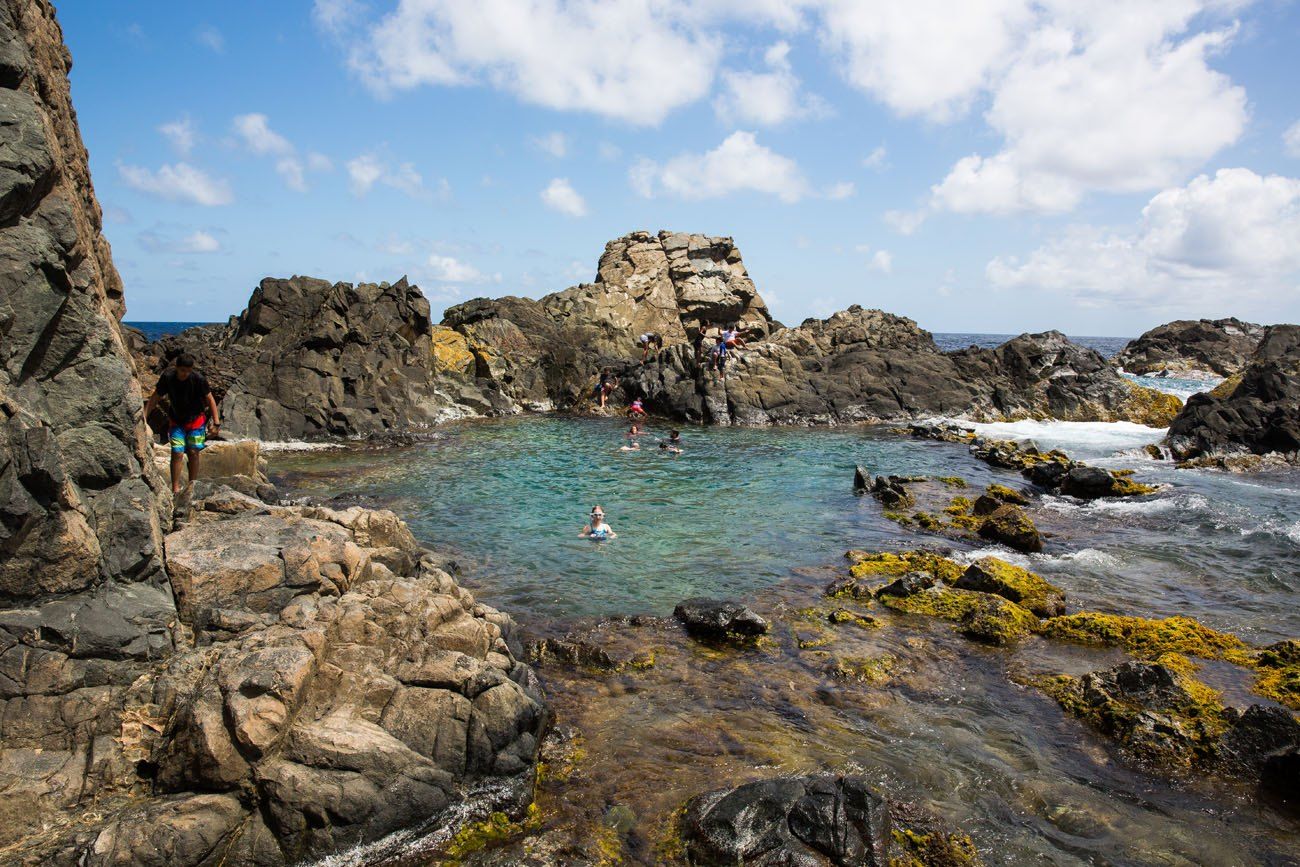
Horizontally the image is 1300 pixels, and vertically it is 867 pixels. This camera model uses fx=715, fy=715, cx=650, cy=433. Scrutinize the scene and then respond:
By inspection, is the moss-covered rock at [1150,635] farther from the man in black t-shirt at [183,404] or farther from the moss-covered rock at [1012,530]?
the man in black t-shirt at [183,404]

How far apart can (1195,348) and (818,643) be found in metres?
96.3

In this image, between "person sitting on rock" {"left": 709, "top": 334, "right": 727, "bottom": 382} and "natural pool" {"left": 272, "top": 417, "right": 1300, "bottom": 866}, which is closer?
"natural pool" {"left": 272, "top": 417, "right": 1300, "bottom": 866}

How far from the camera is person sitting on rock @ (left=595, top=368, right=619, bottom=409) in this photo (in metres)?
51.8

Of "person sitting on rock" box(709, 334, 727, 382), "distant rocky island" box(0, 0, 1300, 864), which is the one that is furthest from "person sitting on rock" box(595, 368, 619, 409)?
"distant rocky island" box(0, 0, 1300, 864)

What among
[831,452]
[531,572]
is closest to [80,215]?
A: [531,572]

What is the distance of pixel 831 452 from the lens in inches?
1471

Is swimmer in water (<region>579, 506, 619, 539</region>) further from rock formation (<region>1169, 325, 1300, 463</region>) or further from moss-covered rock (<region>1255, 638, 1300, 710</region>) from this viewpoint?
rock formation (<region>1169, 325, 1300, 463</region>)

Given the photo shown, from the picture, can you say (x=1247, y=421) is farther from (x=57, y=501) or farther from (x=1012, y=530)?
(x=57, y=501)

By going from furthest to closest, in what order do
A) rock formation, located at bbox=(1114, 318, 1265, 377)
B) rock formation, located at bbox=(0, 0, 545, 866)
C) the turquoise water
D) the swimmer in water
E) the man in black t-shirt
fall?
rock formation, located at bbox=(1114, 318, 1265, 377)
the swimmer in water
the turquoise water
the man in black t-shirt
rock formation, located at bbox=(0, 0, 545, 866)

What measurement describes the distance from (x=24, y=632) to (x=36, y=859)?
92.4 inches

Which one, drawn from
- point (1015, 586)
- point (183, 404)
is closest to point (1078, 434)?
point (1015, 586)

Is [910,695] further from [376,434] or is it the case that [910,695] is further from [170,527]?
[376,434]

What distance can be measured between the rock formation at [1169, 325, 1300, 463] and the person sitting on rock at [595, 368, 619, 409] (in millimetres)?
33666

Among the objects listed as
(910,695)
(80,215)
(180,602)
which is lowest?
(910,695)
